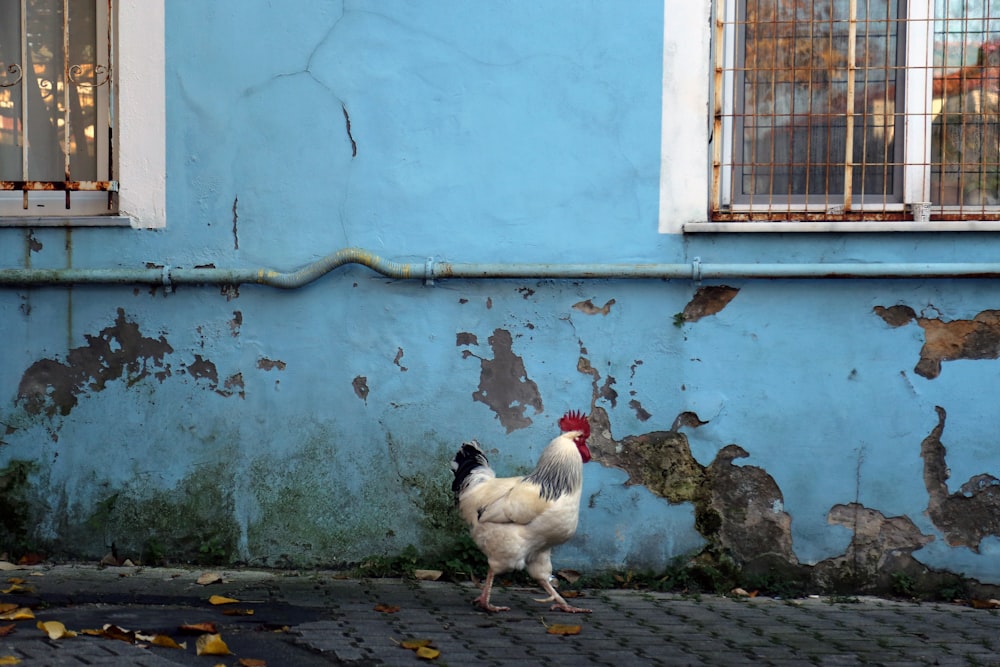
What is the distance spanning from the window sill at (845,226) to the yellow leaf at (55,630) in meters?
3.61

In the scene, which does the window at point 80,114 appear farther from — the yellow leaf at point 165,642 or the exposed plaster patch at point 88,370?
the yellow leaf at point 165,642

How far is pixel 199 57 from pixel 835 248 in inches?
143

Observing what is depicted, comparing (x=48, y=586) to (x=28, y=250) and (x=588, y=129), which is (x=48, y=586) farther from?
(x=588, y=129)

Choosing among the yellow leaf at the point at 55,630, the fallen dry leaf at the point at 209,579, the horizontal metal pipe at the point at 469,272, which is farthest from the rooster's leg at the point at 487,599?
the yellow leaf at the point at 55,630

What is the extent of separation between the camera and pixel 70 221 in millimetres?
6133

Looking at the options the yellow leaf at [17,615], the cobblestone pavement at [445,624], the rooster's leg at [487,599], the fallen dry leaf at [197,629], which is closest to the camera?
the cobblestone pavement at [445,624]

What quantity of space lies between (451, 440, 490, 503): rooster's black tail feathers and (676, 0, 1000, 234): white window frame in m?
1.59

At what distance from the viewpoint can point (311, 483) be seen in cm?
614

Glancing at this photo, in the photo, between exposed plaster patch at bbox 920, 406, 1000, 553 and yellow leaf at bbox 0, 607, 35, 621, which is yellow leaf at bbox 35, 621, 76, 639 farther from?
exposed plaster patch at bbox 920, 406, 1000, 553

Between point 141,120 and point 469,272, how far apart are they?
6.64 feet

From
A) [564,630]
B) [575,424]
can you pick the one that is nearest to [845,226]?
[575,424]

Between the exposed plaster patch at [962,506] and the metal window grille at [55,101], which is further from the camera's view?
the metal window grille at [55,101]

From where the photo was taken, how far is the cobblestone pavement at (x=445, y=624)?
15.0 ft

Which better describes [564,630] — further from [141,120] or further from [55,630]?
[141,120]
